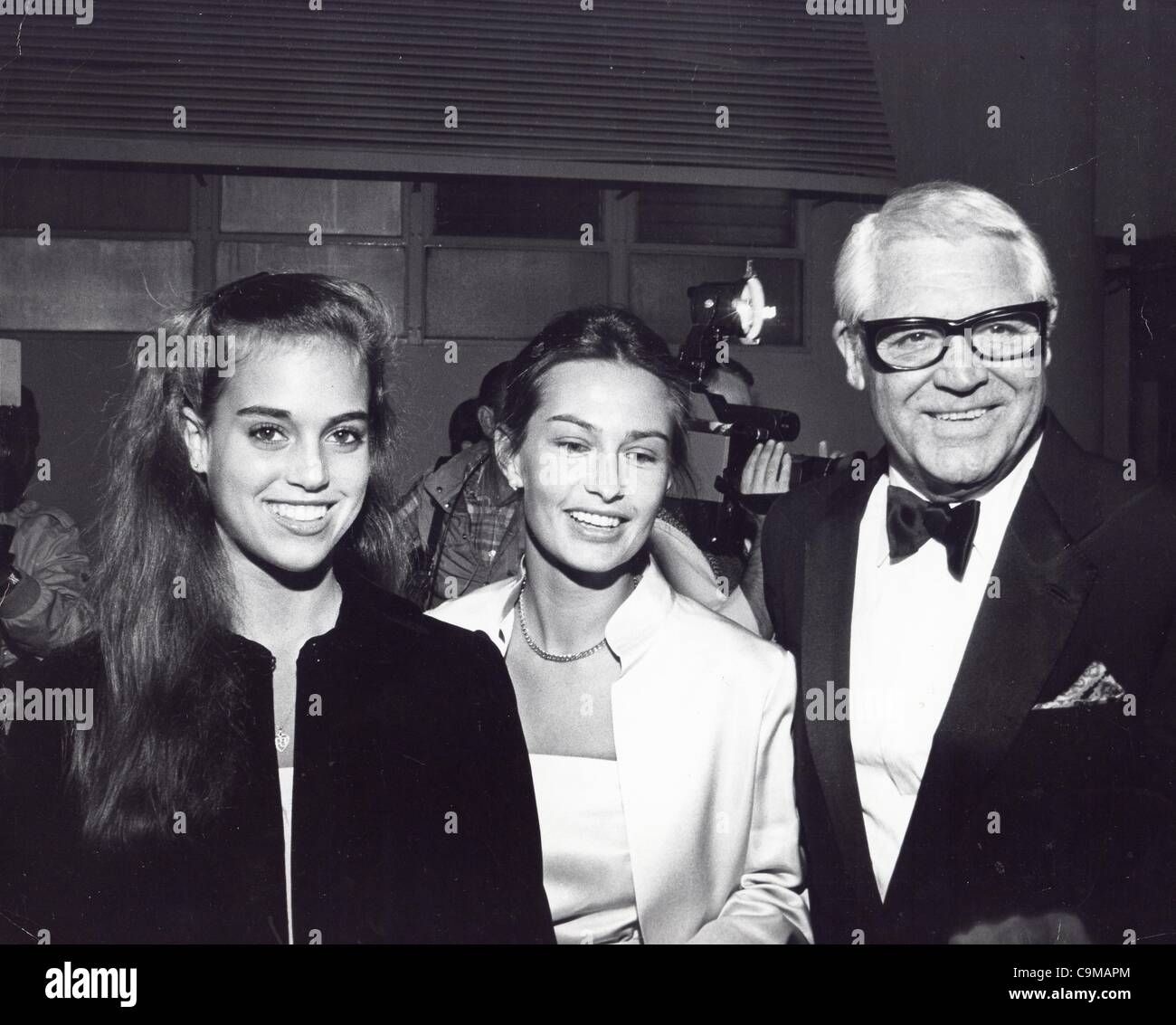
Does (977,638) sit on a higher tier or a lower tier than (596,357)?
lower

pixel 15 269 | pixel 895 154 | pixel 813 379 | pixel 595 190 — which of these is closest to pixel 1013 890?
pixel 813 379

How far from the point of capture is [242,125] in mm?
2266

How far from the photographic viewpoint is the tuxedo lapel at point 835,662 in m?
2.04

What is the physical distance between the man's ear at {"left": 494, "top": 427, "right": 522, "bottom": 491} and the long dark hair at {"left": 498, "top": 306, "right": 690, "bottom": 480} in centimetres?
1

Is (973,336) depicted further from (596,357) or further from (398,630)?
(398,630)

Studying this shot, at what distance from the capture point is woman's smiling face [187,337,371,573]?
6.32 ft

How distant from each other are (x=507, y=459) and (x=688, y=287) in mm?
617

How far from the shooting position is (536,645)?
7.00 feet

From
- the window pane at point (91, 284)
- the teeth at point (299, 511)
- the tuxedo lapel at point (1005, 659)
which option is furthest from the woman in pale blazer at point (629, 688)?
the window pane at point (91, 284)

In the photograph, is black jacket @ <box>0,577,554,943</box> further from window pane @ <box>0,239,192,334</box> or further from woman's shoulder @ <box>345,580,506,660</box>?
window pane @ <box>0,239,192,334</box>

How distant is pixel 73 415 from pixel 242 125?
74 centimetres

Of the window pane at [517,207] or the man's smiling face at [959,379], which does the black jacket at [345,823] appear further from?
the man's smiling face at [959,379]

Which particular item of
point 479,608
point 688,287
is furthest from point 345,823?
point 688,287
